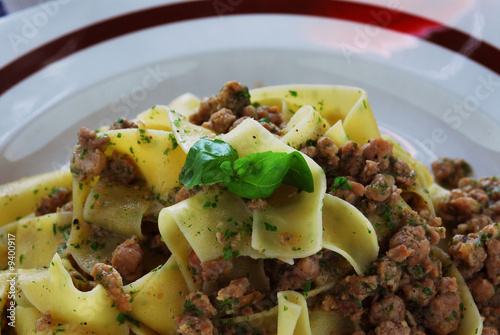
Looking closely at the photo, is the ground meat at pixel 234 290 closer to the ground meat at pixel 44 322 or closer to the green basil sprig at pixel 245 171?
the green basil sprig at pixel 245 171

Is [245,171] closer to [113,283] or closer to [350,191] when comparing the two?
[350,191]

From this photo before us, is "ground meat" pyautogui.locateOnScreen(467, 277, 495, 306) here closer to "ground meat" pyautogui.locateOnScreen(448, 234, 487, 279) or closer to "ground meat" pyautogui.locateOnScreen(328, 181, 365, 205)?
"ground meat" pyautogui.locateOnScreen(448, 234, 487, 279)

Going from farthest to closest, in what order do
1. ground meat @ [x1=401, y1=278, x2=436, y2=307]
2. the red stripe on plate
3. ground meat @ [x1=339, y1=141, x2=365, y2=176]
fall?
the red stripe on plate → ground meat @ [x1=339, y1=141, x2=365, y2=176] → ground meat @ [x1=401, y1=278, x2=436, y2=307]

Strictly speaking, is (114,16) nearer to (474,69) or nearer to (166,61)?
(166,61)

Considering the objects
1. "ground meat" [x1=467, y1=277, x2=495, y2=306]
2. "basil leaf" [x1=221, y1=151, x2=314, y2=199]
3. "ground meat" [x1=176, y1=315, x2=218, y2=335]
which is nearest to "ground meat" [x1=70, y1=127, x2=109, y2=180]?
"basil leaf" [x1=221, y1=151, x2=314, y2=199]

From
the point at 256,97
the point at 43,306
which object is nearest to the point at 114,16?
the point at 256,97

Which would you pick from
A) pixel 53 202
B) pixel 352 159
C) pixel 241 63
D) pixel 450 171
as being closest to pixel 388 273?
pixel 352 159
